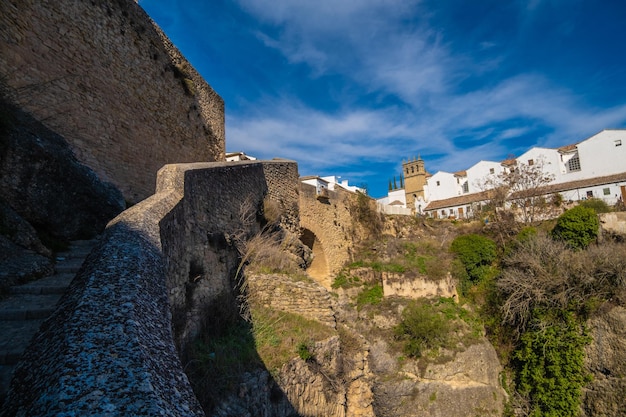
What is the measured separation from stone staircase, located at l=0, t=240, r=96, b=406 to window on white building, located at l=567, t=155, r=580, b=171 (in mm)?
34440

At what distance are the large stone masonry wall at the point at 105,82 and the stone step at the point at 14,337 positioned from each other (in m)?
4.88

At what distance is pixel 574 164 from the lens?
29.4 meters

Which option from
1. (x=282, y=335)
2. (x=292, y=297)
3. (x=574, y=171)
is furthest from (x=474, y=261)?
(x=574, y=171)

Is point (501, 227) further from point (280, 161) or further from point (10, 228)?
point (10, 228)

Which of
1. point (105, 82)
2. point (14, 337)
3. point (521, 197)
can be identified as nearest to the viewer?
point (14, 337)

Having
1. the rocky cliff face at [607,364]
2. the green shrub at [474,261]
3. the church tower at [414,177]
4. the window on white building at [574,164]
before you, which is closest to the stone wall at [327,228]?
the green shrub at [474,261]

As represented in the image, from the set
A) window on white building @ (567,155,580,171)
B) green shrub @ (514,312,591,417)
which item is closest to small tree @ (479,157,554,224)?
window on white building @ (567,155,580,171)

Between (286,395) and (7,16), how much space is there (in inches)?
318

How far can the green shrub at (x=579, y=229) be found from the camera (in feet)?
55.8

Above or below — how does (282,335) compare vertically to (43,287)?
below

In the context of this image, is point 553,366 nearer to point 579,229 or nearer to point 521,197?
point 579,229

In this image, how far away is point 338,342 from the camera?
24.7ft

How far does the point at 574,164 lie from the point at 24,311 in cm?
3540

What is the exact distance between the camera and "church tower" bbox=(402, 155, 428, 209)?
54750 mm
